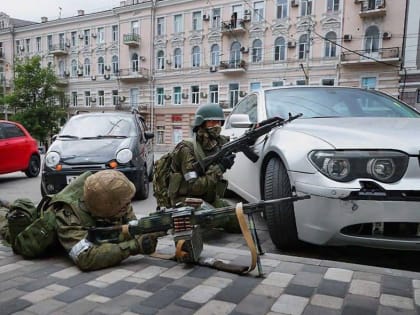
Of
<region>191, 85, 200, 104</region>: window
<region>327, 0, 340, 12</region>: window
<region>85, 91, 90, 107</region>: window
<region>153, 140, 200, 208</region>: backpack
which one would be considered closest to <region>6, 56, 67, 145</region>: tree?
<region>85, 91, 90, 107</region>: window

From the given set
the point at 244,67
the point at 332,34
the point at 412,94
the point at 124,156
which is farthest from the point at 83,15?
the point at 124,156

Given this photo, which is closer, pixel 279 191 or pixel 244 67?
pixel 279 191

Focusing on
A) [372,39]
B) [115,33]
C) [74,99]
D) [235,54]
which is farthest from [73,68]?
[372,39]

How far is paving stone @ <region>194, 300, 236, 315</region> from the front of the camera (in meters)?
2.00

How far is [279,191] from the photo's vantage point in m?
2.88

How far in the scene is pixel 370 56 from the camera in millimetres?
27156

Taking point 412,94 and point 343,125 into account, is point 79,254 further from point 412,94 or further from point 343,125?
point 412,94

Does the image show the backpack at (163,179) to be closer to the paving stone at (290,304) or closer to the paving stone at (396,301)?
the paving stone at (290,304)

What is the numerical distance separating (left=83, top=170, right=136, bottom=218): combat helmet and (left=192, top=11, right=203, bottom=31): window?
3281 centimetres

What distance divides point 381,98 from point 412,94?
2498 centimetres

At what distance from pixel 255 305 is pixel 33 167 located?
348 inches

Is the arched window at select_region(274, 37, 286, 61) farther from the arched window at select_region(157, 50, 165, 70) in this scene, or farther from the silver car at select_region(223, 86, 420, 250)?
the silver car at select_region(223, 86, 420, 250)

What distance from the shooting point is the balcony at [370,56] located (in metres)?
26.4

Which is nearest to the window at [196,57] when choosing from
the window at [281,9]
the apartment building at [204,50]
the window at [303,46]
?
Result: the apartment building at [204,50]
